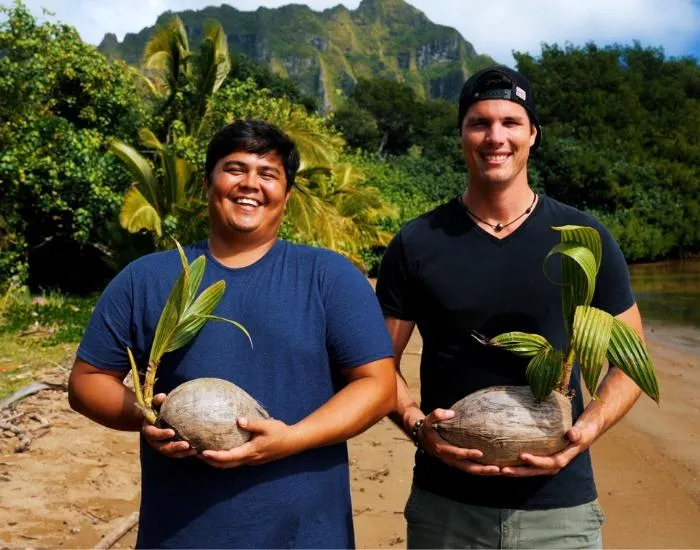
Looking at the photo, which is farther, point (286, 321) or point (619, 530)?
point (619, 530)

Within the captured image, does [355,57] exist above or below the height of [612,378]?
above

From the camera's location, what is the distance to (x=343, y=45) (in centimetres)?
14750

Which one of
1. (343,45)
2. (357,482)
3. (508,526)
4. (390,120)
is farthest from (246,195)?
(343,45)

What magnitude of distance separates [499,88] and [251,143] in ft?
2.41

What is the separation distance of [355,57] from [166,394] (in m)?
145

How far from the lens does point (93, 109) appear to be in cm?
1296

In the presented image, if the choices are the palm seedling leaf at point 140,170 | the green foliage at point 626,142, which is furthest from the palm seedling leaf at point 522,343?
the green foliage at point 626,142

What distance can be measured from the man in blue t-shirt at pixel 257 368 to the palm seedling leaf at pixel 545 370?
1.22 feet

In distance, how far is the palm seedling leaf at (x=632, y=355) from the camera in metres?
1.88

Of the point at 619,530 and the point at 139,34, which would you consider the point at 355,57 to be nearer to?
the point at 139,34

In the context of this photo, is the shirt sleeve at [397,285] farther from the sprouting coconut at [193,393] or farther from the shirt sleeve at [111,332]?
the shirt sleeve at [111,332]

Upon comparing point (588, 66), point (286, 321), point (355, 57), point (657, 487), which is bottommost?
point (657, 487)

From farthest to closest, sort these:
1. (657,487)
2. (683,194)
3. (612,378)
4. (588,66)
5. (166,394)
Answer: (588,66)
(683,194)
(657,487)
(612,378)
(166,394)

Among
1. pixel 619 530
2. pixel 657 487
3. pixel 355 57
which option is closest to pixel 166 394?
pixel 619 530
